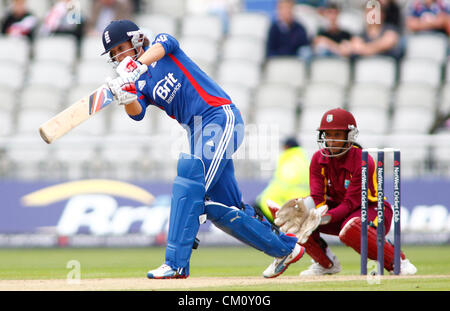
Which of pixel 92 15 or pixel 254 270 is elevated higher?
pixel 92 15

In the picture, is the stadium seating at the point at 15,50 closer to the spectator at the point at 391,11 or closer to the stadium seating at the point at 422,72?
the spectator at the point at 391,11

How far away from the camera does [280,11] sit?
52.6 feet

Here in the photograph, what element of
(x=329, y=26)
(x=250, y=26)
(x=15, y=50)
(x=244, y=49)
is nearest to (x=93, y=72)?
(x=15, y=50)

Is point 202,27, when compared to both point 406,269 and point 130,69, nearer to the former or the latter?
point 406,269

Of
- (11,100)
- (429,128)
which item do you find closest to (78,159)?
(11,100)

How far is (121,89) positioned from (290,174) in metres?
6.24

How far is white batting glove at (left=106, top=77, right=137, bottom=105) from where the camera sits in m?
6.77

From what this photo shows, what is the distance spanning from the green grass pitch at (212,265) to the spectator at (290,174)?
982 mm

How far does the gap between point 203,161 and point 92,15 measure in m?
11.0

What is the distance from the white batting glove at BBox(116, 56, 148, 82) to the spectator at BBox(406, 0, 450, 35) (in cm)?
1048

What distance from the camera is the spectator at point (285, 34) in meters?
15.9

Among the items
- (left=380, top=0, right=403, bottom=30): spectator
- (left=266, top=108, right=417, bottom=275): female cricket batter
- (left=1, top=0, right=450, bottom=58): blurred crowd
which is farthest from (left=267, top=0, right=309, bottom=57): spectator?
(left=266, top=108, right=417, bottom=275): female cricket batter

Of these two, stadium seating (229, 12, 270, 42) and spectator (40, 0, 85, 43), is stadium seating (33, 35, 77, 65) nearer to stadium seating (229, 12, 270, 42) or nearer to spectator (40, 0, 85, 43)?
spectator (40, 0, 85, 43)

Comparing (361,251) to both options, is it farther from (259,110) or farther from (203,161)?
(259,110)
